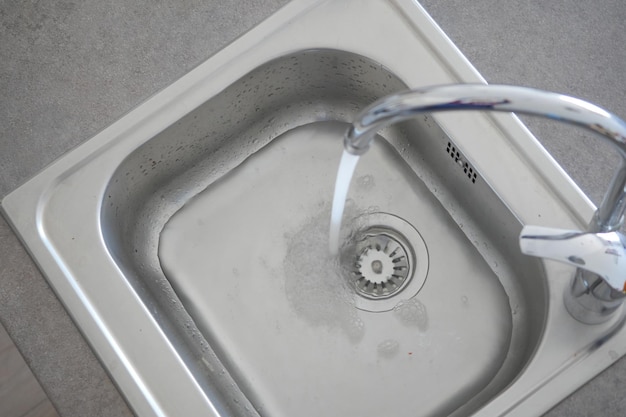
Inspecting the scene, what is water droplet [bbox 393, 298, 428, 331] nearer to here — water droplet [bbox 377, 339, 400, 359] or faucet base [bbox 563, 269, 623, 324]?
water droplet [bbox 377, 339, 400, 359]

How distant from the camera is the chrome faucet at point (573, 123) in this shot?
19.6 inches

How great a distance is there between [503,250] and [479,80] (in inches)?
8.5

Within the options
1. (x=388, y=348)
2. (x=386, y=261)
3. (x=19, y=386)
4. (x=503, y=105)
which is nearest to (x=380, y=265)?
(x=386, y=261)

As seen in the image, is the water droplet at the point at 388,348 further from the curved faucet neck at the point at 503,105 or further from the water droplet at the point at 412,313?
the curved faucet neck at the point at 503,105

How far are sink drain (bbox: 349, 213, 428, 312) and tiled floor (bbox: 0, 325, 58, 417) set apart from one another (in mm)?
724

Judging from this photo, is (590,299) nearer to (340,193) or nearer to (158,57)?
(340,193)

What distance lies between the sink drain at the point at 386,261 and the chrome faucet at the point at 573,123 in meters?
0.24

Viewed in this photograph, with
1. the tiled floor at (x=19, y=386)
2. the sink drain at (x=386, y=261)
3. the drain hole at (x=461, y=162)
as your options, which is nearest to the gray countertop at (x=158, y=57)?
the drain hole at (x=461, y=162)

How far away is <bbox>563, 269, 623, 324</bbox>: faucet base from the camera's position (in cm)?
65

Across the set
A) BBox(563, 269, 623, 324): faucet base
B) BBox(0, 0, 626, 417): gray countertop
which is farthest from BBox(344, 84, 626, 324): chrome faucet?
BBox(0, 0, 626, 417): gray countertop

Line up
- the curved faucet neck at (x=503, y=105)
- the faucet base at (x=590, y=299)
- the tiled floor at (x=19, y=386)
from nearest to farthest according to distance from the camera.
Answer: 1. the curved faucet neck at (x=503, y=105)
2. the faucet base at (x=590, y=299)
3. the tiled floor at (x=19, y=386)

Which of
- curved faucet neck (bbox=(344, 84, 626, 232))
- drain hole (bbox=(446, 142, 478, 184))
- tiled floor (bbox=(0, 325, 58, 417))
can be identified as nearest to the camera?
curved faucet neck (bbox=(344, 84, 626, 232))

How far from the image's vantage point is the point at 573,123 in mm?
500

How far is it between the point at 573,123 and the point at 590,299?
246 millimetres
